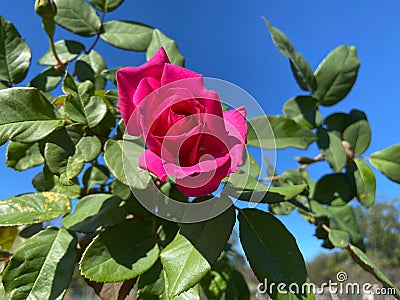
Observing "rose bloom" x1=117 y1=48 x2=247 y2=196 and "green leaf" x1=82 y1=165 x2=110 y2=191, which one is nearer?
"rose bloom" x1=117 y1=48 x2=247 y2=196

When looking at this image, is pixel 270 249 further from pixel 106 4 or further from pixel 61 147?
pixel 106 4

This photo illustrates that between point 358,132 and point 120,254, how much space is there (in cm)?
53

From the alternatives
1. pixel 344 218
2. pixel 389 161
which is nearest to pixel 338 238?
pixel 344 218

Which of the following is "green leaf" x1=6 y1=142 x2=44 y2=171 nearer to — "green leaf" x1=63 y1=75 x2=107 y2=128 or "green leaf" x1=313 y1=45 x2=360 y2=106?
"green leaf" x1=63 y1=75 x2=107 y2=128

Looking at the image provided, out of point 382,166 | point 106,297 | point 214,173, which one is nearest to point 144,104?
point 214,173

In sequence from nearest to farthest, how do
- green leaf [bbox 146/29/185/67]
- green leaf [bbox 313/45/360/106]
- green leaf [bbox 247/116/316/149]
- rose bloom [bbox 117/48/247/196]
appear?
rose bloom [bbox 117/48/247/196], green leaf [bbox 146/29/185/67], green leaf [bbox 247/116/316/149], green leaf [bbox 313/45/360/106]

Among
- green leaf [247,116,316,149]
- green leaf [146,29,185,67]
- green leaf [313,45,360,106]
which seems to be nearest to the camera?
green leaf [146,29,185,67]

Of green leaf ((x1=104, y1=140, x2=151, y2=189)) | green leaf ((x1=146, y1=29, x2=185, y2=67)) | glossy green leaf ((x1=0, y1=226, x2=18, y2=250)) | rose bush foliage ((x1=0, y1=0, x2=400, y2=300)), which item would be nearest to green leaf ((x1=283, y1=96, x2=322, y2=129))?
rose bush foliage ((x1=0, y1=0, x2=400, y2=300))

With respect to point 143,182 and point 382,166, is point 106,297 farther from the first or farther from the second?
point 382,166

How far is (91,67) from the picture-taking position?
67 cm

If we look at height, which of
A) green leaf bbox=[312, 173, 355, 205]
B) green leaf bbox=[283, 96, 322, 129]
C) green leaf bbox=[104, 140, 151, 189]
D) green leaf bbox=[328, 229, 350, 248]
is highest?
green leaf bbox=[104, 140, 151, 189]

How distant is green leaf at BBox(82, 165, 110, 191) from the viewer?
64 centimetres

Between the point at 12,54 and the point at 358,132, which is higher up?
the point at 12,54

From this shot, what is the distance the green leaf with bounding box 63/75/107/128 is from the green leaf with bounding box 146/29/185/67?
0.12 m
